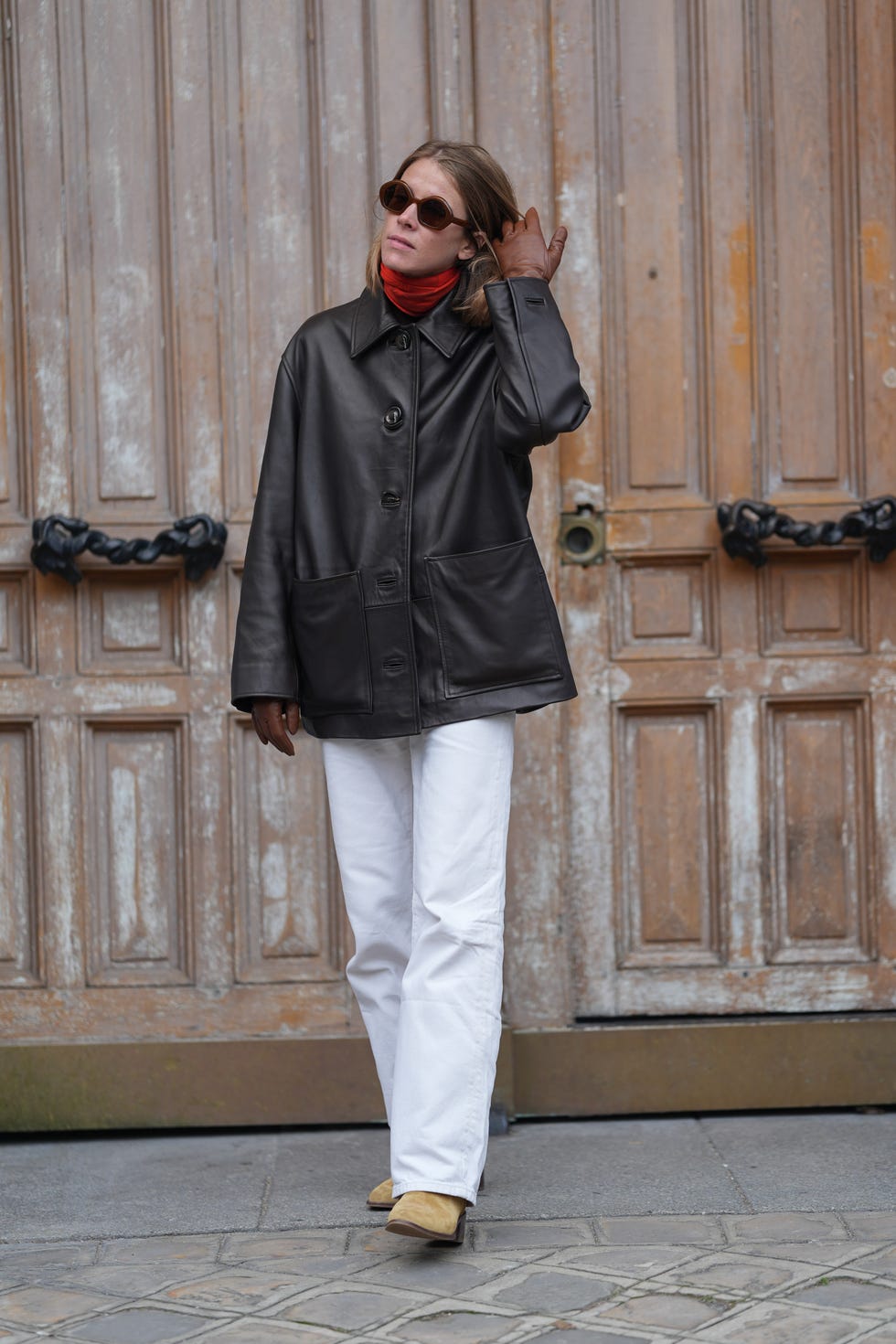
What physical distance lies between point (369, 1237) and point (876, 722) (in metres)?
1.72

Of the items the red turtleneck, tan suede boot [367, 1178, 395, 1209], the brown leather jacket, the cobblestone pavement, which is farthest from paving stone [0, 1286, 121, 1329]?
the red turtleneck

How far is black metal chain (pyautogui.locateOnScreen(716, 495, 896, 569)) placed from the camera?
3.74 metres

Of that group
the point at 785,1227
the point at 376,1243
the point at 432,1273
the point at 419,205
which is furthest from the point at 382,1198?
the point at 419,205

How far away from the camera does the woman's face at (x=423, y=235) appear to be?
289 centimetres

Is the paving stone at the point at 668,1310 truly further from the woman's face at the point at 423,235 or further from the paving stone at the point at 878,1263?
the woman's face at the point at 423,235

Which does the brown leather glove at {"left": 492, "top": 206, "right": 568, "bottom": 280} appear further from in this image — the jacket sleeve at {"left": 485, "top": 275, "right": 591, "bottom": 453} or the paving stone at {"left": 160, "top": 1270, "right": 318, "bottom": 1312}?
the paving stone at {"left": 160, "top": 1270, "right": 318, "bottom": 1312}

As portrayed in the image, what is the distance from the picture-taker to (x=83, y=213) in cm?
378

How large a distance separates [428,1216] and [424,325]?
5.13 feet

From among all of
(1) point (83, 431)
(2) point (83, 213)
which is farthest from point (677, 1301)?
(2) point (83, 213)

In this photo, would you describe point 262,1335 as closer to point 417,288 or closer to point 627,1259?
point 627,1259

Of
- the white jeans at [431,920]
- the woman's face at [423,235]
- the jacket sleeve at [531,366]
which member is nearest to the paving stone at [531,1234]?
the white jeans at [431,920]

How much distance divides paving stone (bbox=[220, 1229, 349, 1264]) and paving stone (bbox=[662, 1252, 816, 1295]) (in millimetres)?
581

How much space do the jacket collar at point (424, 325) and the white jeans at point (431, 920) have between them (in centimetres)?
69

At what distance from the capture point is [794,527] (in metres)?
3.75
